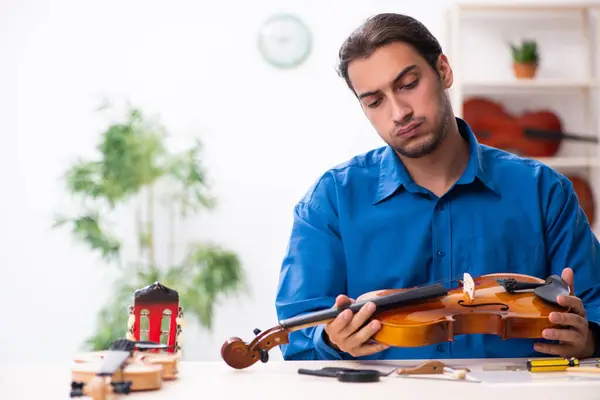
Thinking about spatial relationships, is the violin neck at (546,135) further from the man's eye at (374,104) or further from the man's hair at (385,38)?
the man's eye at (374,104)

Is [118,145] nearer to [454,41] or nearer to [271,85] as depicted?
[271,85]

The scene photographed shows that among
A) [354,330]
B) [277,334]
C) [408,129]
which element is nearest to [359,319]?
[354,330]

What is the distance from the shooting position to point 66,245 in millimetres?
4613

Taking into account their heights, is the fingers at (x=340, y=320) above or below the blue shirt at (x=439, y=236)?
below

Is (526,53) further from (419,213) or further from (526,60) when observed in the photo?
(419,213)

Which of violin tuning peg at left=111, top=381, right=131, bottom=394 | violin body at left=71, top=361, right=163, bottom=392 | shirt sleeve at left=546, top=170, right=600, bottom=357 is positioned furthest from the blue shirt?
violin tuning peg at left=111, top=381, right=131, bottom=394

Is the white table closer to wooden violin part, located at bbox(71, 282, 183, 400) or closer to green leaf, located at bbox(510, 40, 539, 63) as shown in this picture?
wooden violin part, located at bbox(71, 282, 183, 400)

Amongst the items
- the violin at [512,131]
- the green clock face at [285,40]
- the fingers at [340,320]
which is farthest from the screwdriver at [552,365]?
the green clock face at [285,40]

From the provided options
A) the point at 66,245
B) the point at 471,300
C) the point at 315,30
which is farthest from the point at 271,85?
the point at 471,300

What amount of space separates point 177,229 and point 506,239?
2925 mm

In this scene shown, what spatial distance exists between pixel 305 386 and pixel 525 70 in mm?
3435

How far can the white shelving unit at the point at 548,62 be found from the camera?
15.0 ft

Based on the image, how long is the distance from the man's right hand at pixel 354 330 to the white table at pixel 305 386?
0.04 meters

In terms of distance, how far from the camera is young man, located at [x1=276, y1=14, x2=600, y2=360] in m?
1.92
